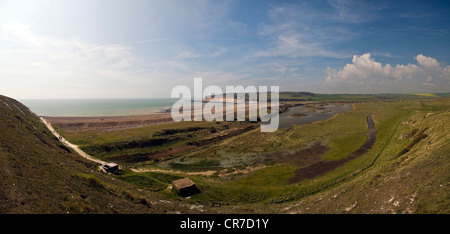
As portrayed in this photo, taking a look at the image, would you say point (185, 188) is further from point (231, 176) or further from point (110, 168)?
point (110, 168)

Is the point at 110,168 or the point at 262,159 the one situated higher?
the point at 110,168

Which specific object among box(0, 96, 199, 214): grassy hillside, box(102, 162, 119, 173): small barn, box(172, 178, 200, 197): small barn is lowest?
box(172, 178, 200, 197): small barn

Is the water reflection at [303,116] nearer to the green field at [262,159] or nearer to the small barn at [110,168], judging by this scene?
the green field at [262,159]

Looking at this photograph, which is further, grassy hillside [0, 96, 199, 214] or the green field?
the green field

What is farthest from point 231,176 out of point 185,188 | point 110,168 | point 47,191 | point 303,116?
point 303,116

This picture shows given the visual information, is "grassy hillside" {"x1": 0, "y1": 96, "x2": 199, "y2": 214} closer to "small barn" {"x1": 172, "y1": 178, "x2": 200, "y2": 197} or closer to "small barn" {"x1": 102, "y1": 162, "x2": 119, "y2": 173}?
"small barn" {"x1": 172, "y1": 178, "x2": 200, "y2": 197}

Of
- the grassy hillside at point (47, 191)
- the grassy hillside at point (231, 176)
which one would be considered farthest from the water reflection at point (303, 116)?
the grassy hillside at point (47, 191)

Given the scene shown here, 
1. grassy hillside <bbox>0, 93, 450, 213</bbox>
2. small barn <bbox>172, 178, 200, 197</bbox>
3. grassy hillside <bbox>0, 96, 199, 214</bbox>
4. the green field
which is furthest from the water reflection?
grassy hillside <bbox>0, 96, 199, 214</bbox>
